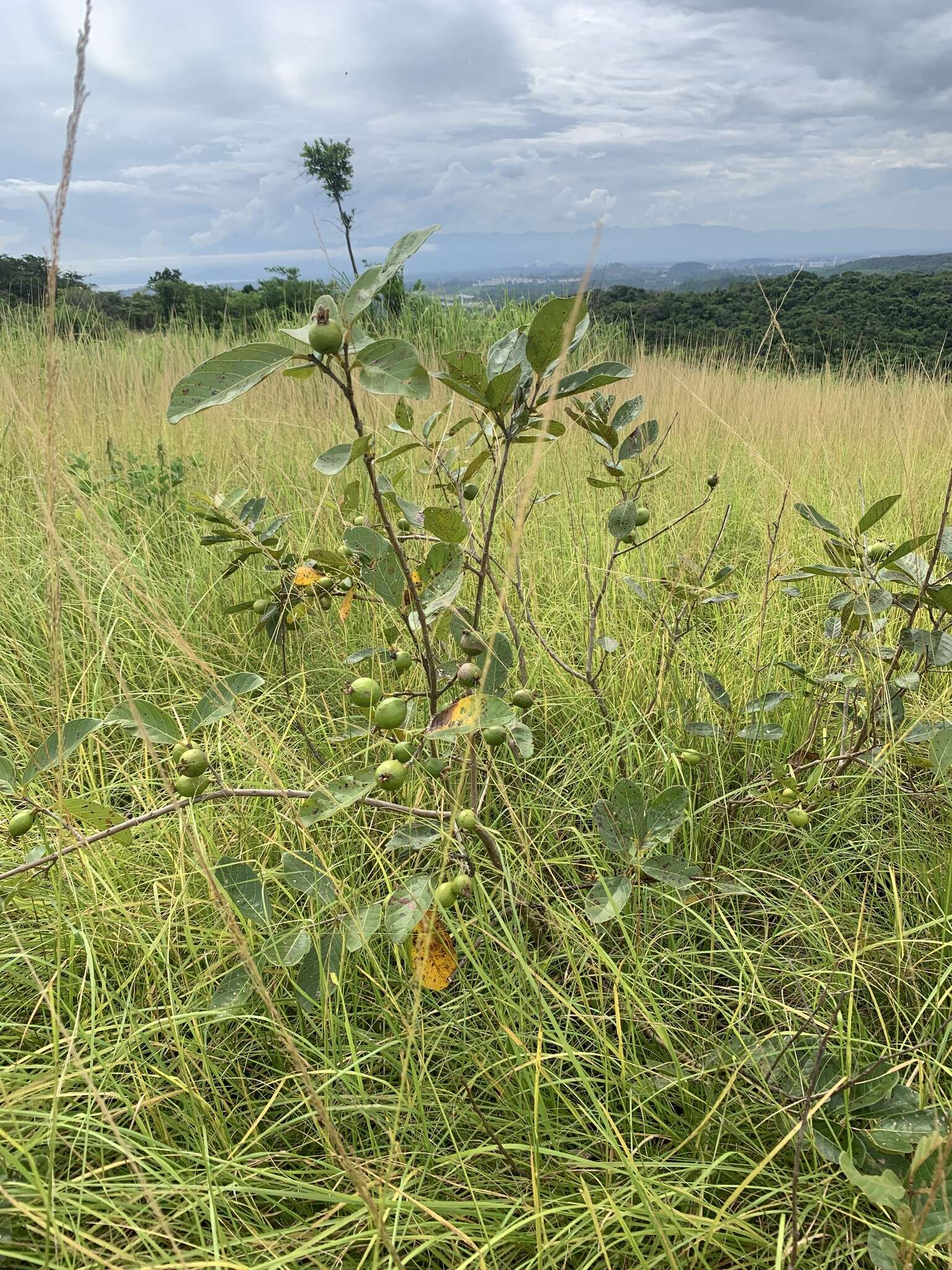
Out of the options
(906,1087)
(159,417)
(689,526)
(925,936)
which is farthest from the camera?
(159,417)

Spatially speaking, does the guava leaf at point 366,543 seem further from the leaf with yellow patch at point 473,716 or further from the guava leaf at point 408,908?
the guava leaf at point 408,908

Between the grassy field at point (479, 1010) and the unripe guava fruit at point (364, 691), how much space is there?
0.11m

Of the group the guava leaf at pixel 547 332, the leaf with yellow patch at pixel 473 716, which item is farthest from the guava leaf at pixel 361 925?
the guava leaf at pixel 547 332

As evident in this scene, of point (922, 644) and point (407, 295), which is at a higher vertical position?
point (407, 295)

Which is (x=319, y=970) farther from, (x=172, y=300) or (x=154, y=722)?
(x=172, y=300)

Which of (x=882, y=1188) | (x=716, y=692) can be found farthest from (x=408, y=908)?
(x=716, y=692)

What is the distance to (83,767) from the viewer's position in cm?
137

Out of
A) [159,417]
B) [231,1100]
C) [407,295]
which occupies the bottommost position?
[231,1100]

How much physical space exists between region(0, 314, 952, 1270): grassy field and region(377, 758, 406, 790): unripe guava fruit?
0.13 metres

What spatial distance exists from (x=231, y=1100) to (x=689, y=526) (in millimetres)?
2019

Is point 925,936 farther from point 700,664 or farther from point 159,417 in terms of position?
point 159,417

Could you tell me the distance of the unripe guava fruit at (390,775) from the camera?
675 mm

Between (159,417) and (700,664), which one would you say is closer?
(700,664)

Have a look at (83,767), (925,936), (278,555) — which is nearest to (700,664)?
(925,936)
